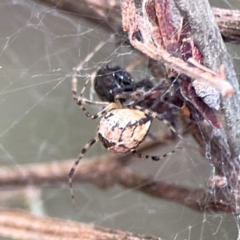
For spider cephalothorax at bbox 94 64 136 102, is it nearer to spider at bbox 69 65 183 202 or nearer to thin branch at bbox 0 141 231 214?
spider at bbox 69 65 183 202

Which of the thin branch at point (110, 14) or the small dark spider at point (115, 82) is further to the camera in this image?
the small dark spider at point (115, 82)

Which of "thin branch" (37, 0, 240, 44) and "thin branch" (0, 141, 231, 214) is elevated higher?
"thin branch" (37, 0, 240, 44)

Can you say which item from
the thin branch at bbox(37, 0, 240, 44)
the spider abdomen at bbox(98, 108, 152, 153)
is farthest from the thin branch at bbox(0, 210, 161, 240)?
the thin branch at bbox(37, 0, 240, 44)

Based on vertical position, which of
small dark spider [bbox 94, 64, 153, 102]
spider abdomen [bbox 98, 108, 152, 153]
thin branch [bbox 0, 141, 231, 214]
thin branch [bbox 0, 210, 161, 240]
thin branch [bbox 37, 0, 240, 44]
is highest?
thin branch [bbox 37, 0, 240, 44]

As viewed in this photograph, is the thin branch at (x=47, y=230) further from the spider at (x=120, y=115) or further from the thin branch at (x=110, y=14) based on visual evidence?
the thin branch at (x=110, y=14)

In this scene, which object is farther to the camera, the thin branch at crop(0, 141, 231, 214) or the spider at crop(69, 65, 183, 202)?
the thin branch at crop(0, 141, 231, 214)

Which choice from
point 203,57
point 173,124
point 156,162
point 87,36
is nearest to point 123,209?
point 156,162

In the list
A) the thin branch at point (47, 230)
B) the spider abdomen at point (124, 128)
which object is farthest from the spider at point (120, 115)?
the thin branch at point (47, 230)
